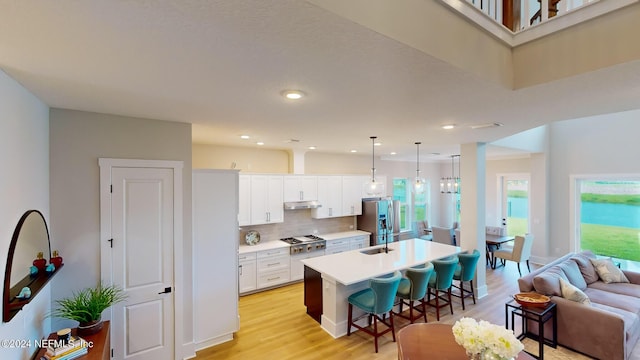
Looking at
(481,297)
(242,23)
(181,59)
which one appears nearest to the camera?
(242,23)

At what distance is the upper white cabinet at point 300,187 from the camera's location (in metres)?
5.66

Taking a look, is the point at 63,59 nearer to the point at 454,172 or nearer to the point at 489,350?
the point at 489,350

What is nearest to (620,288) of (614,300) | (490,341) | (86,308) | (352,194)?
(614,300)

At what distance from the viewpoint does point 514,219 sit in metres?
7.50

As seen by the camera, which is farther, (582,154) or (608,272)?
(582,154)

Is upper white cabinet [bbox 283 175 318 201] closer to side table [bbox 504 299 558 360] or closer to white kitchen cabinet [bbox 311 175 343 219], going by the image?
white kitchen cabinet [bbox 311 175 343 219]

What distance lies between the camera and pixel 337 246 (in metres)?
6.09

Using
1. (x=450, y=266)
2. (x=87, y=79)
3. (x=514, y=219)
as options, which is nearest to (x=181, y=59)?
(x=87, y=79)

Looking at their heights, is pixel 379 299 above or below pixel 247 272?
above

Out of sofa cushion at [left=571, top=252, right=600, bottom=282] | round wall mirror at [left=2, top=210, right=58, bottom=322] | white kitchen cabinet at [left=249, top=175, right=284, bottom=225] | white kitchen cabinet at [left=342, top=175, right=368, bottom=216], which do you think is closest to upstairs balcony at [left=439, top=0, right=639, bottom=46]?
round wall mirror at [left=2, top=210, right=58, bottom=322]

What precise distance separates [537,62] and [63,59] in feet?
9.47

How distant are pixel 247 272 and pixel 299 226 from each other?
1.55 m

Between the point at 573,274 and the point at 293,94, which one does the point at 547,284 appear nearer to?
the point at 573,274

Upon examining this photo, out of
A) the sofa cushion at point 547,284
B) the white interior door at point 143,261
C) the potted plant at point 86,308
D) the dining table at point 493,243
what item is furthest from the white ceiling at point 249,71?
the dining table at point 493,243
